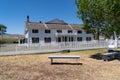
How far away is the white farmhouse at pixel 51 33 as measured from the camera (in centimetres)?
4153

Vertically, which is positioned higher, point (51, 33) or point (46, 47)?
point (51, 33)

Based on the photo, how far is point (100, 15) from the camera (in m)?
17.4

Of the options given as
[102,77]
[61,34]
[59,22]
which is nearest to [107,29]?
[102,77]

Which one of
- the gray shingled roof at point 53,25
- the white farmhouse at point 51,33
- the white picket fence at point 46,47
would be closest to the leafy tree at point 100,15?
the white picket fence at point 46,47

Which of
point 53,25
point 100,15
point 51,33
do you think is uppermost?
point 53,25

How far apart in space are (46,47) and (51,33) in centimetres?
2015

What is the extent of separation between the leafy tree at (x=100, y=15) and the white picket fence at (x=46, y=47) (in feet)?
23.3

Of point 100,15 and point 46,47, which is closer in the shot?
point 100,15

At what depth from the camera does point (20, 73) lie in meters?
10.9

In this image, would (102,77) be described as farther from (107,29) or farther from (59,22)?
(59,22)

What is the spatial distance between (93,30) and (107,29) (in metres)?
1.76

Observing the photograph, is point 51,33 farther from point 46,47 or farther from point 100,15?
point 100,15

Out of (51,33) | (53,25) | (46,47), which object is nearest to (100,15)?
(46,47)

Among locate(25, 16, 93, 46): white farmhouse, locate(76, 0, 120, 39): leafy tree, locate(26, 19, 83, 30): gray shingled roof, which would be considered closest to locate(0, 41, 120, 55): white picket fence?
locate(76, 0, 120, 39): leafy tree
